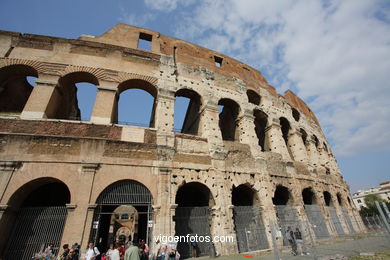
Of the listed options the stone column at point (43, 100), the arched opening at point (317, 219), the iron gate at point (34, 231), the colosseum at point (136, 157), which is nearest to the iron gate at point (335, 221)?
the colosseum at point (136, 157)

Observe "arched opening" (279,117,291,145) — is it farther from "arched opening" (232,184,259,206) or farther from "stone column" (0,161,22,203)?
"stone column" (0,161,22,203)

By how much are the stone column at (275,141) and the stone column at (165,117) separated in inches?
257

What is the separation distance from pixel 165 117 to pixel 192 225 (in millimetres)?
4590

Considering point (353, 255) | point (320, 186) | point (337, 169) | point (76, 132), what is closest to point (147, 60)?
point (76, 132)

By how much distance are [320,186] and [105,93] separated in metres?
13.3

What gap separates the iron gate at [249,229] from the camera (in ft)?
26.1

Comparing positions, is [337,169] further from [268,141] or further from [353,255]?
[353,255]

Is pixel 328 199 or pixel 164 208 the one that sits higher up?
pixel 328 199

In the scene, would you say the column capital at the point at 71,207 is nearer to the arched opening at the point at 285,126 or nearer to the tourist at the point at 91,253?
the tourist at the point at 91,253

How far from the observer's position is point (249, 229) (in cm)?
839

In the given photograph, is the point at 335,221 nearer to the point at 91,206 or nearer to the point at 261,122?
the point at 261,122

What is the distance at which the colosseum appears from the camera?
250 inches

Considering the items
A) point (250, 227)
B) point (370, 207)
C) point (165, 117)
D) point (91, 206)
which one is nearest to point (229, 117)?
point (165, 117)

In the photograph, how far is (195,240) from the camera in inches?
289
